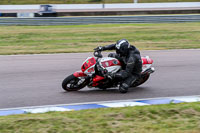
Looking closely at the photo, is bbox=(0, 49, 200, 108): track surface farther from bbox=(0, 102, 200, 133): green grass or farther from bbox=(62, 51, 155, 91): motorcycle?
bbox=(0, 102, 200, 133): green grass

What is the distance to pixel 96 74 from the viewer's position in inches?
290

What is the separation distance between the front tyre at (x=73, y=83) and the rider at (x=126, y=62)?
0.66 meters

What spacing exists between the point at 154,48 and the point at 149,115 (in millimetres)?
8904

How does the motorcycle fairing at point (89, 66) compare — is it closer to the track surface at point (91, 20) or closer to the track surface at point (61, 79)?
the track surface at point (61, 79)

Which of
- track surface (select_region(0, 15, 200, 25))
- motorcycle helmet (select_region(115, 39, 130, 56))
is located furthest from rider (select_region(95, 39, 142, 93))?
track surface (select_region(0, 15, 200, 25))

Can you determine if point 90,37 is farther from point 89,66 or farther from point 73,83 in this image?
point 89,66

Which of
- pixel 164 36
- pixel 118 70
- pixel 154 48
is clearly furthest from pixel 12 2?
pixel 118 70

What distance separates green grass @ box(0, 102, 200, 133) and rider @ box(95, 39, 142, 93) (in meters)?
1.53

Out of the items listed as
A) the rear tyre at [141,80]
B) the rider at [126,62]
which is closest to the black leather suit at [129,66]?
the rider at [126,62]

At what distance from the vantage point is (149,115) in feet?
18.0

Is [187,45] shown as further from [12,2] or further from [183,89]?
[12,2]

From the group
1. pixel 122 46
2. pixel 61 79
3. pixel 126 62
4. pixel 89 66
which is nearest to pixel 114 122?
pixel 89 66

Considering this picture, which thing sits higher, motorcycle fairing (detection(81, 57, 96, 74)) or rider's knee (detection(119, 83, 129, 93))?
motorcycle fairing (detection(81, 57, 96, 74))

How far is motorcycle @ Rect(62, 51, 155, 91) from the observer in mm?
7211
